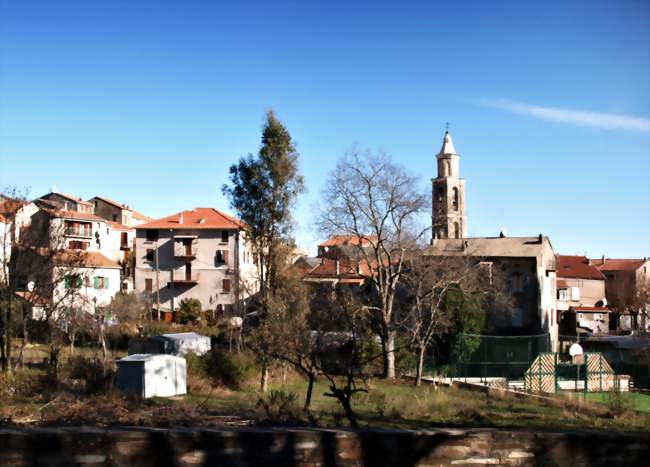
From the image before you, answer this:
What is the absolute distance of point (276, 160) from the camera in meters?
29.1

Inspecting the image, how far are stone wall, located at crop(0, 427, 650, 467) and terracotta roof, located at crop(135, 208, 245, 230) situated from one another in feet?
144

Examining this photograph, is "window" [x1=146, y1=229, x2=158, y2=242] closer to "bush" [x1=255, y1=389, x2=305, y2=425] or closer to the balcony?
the balcony

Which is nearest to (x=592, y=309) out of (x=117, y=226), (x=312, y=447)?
(x=117, y=226)

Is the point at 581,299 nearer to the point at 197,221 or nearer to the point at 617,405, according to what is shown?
the point at 197,221

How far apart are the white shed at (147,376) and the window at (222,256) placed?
97.1 feet

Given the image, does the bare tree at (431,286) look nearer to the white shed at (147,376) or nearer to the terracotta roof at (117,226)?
the white shed at (147,376)

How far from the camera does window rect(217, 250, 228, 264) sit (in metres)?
51.5

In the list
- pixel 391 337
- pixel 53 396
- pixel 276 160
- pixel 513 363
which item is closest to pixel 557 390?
pixel 513 363

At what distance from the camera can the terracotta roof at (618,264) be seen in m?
69.2

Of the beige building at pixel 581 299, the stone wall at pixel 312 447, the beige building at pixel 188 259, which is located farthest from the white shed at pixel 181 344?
the beige building at pixel 581 299

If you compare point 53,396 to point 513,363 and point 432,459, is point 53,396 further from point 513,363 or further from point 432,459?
point 513,363

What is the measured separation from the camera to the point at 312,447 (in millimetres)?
7871

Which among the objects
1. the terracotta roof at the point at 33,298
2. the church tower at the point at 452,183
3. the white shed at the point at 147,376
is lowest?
the white shed at the point at 147,376

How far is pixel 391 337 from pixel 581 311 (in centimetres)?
3126
